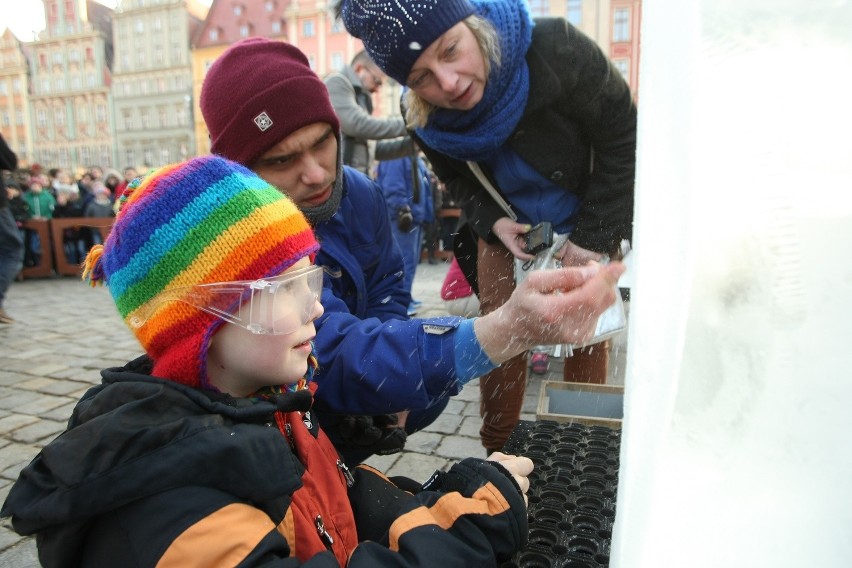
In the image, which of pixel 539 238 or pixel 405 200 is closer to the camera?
pixel 539 238

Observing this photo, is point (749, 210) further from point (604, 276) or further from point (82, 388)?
point (82, 388)

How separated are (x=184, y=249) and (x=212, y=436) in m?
0.34

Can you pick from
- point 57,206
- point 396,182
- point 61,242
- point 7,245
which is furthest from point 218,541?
point 57,206

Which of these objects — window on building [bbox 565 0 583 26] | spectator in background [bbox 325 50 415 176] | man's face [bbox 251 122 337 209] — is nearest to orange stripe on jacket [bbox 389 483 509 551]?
man's face [bbox 251 122 337 209]

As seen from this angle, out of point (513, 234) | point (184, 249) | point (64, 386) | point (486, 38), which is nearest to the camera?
point (184, 249)

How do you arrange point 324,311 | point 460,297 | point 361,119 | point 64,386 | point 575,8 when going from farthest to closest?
point 575,8 → point 361,119 → point 64,386 → point 460,297 → point 324,311

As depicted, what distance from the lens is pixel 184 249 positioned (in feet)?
3.58

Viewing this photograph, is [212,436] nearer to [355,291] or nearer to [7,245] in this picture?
[355,291]

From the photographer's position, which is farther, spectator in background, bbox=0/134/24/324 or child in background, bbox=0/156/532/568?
spectator in background, bbox=0/134/24/324

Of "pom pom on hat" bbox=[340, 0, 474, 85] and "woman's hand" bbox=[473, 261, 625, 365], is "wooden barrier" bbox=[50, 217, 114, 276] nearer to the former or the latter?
"pom pom on hat" bbox=[340, 0, 474, 85]

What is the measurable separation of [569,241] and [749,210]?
4.69ft

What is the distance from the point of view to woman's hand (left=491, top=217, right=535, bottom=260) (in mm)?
2135

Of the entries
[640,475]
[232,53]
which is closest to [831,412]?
[640,475]

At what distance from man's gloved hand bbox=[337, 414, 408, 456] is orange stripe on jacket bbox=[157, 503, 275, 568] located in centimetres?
81
